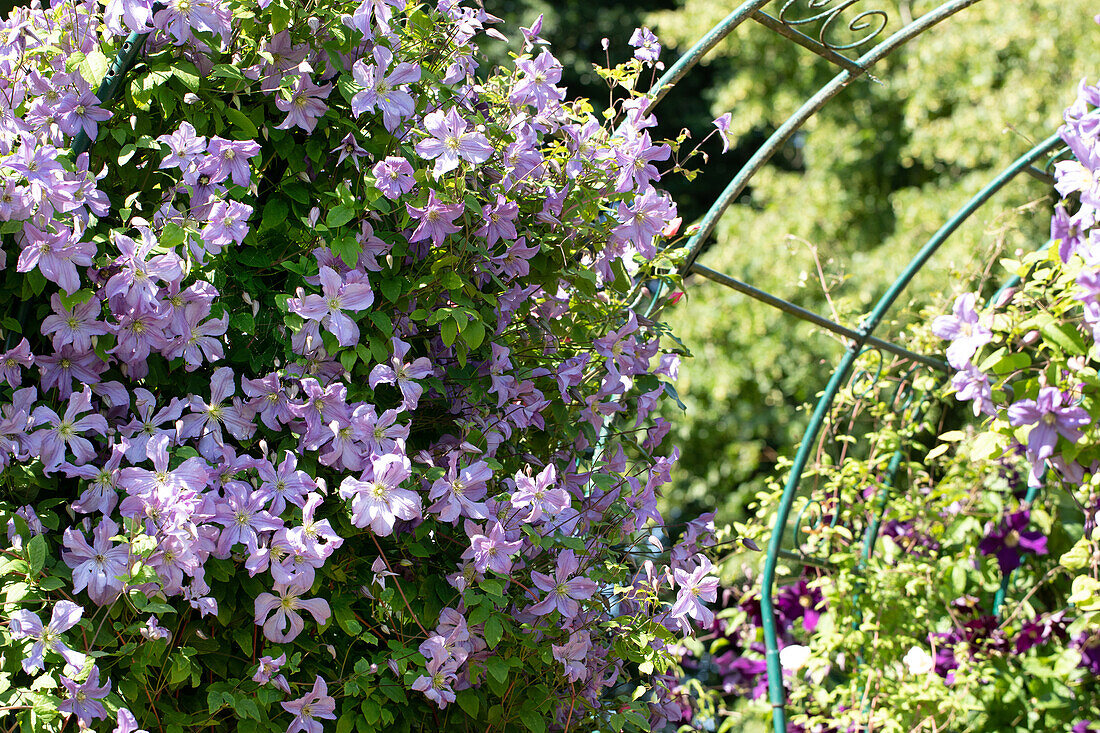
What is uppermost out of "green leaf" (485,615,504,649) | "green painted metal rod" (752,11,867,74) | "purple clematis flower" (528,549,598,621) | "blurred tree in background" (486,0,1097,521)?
"blurred tree in background" (486,0,1097,521)

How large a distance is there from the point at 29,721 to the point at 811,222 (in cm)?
624

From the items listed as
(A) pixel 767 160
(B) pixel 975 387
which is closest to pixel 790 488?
(A) pixel 767 160

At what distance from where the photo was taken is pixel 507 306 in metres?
1.28

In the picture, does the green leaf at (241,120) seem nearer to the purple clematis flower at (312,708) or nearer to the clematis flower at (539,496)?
the clematis flower at (539,496)

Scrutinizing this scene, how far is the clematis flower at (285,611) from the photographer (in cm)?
103

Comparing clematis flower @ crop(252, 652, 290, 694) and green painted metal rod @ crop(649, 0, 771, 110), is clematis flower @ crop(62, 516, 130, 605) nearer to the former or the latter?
clematis flower @ crop(252, 652, 290, 694)

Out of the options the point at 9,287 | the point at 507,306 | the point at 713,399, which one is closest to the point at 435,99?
the point at 507,306

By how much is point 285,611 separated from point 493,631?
0.21 m

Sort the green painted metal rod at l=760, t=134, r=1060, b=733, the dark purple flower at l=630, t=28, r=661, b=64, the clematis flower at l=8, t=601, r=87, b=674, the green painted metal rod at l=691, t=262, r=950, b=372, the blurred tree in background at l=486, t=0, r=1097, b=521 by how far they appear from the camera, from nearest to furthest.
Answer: the clematis flower at l=8, t=601, r=87, b=674
the dark purple flower at l=630, t=28, r=661, b=64
the green painted metal rod at l=691, t=262, r=950, b=372
the green painted metal rod at l=760, t=134, r=1060, b=733
the blurred tree in background at l=486, t=0, r=1097, b=521

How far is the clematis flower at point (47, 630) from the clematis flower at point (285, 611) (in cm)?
16

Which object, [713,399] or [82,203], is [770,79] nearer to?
[713,399]

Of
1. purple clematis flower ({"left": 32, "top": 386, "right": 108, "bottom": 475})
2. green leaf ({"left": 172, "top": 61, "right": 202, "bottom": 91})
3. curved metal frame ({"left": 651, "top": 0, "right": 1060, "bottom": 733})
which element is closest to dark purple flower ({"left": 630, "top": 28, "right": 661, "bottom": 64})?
curved metal frame ({"left": 651, "top": 0, "right": 1060, "bottom": 733})

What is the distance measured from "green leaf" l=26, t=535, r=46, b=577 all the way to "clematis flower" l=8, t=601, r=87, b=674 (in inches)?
1.4

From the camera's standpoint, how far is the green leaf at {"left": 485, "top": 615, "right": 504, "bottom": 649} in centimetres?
110
